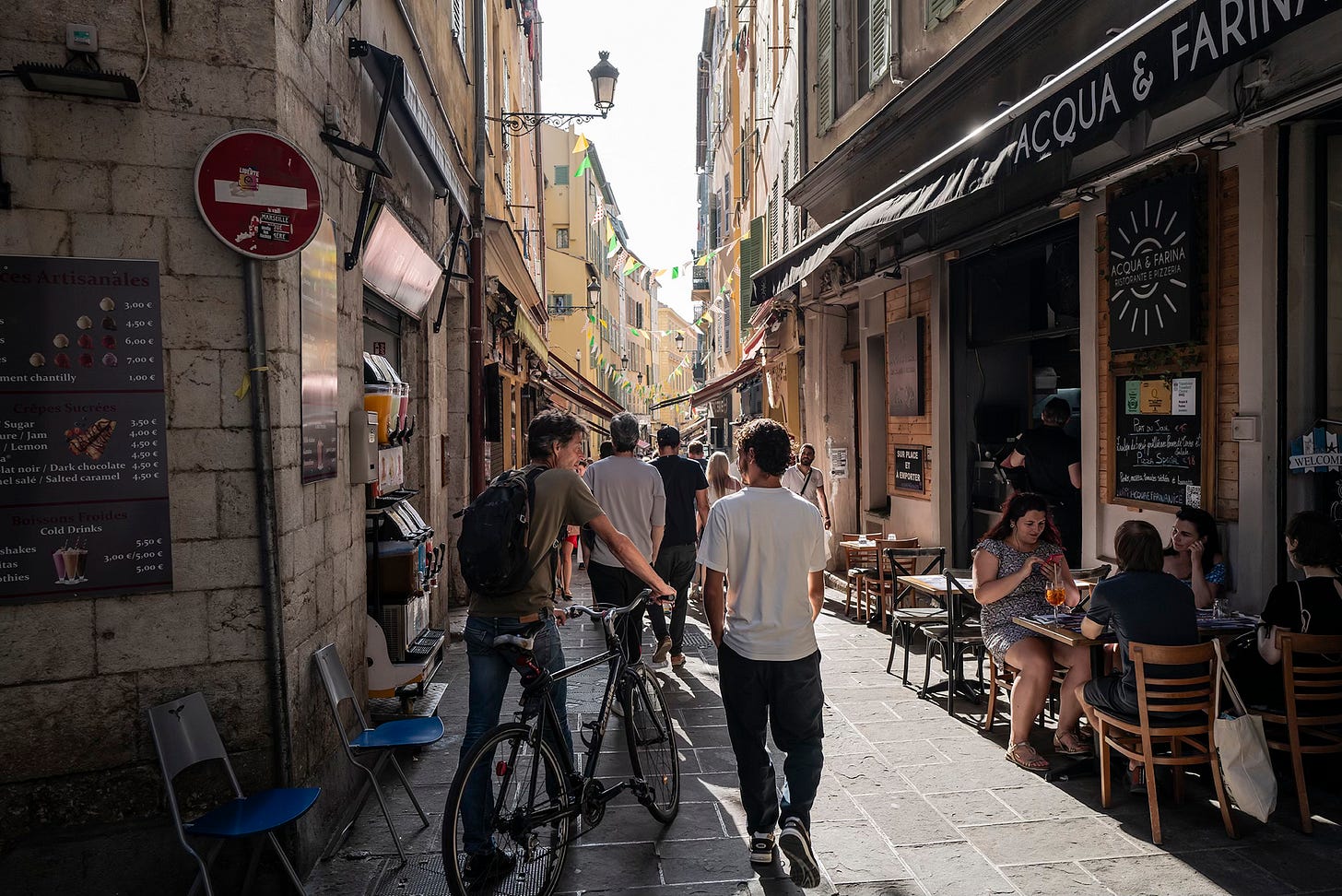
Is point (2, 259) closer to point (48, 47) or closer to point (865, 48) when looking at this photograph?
point (48, 47)

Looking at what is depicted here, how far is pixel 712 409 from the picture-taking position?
38.9m

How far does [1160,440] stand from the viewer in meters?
6.23

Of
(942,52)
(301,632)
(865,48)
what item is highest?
(865,48)

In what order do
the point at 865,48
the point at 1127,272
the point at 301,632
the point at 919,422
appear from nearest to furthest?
the point at 301,632
the point at 1127,272
the point at 919,422
the point at 865,48

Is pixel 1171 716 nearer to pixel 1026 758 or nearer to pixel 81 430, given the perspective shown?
pixel 1026 758

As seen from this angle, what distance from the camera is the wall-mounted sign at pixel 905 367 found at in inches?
414

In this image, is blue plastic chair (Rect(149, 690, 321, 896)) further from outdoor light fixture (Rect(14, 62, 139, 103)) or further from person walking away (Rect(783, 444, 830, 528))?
person walking away (Rect(783, 444, 830, 528))

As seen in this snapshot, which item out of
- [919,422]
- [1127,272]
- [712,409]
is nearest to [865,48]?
[919,422]

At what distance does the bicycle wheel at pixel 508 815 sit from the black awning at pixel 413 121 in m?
3.69

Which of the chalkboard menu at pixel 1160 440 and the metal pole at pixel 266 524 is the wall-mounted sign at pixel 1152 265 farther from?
the metal pole at pixel 266 524

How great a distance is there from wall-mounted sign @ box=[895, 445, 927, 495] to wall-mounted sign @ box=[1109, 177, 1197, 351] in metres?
4.08

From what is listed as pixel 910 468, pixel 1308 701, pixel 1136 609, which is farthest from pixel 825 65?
pixel 1308 701

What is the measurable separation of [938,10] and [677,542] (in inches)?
218

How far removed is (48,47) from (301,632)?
2461 millimetres
